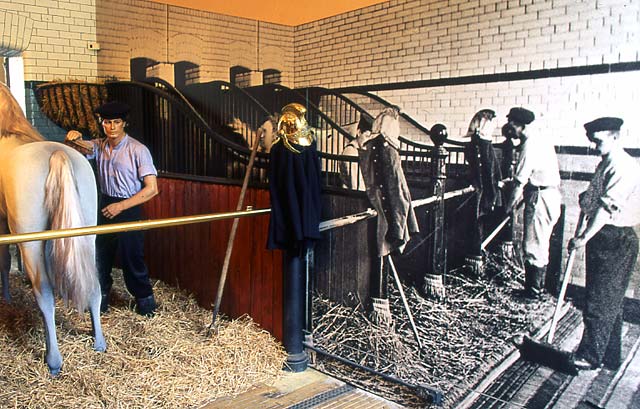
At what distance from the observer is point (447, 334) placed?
2.51 meters

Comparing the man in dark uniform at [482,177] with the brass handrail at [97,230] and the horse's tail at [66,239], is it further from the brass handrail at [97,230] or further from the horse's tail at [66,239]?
the horse's tail at [66,239]

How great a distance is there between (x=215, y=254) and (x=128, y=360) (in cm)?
95

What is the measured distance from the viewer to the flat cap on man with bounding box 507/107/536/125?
213cm

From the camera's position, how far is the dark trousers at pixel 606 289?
1970 millimetres

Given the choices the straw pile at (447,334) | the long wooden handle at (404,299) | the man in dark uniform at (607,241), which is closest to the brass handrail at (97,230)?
the long wooden handle at (404,299)

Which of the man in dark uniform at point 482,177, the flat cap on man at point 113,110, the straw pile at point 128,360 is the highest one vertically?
the flat cap on man at point 113,110

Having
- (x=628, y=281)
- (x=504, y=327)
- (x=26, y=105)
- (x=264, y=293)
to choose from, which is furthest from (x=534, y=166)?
(x=26, y=105)

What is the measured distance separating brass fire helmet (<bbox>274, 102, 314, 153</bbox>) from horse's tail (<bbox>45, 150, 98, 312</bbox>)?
3.61 feet

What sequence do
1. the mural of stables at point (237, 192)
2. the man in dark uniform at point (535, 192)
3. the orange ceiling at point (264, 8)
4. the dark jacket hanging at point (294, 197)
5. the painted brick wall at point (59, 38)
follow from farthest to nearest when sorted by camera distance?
1. the orange ceiling at point (264, 8)
2. the dark jacket hanging at point (294, 197)
3. the mural of stables at point (237, 192)
4. the painted brick wall at point (59, 38)
5. the man in dark uniform at point (535, 192)

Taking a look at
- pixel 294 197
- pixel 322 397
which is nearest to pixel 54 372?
pixel 322 397

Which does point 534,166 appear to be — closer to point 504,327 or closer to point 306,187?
point 504,327

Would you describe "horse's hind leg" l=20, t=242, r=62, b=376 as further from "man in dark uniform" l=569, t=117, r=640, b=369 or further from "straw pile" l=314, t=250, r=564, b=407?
"man in dark uniform" l=569, t=117, r=640, b=369

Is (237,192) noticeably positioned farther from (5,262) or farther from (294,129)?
(5,262)

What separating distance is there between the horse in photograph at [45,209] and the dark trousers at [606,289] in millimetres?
2278
